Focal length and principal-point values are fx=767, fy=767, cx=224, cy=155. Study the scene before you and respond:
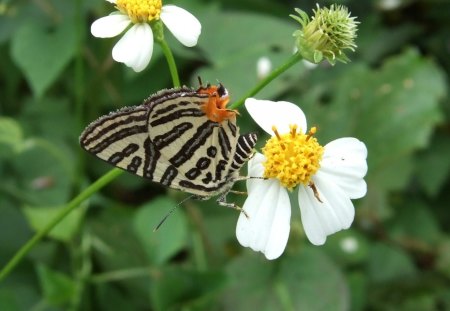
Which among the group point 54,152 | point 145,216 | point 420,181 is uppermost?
point 54,152

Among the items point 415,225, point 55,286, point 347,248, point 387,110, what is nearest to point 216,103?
point 55,286

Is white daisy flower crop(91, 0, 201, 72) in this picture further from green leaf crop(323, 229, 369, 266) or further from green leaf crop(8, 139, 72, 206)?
green leaf crop(323, 229, 369, 266)

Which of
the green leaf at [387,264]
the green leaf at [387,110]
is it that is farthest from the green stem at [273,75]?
the green leaf at [387,264]

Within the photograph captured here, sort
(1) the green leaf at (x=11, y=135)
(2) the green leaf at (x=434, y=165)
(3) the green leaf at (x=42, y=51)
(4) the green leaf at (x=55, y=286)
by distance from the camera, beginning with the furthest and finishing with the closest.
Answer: (2) the green leaf at (x=434, y=165)
(3) the green leaf at (x=42, y=51)
(1) the green leaf at (x=11, y=135)
(4) the green leaf at (x=55, y=286)

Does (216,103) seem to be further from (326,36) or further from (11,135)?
(11,135)

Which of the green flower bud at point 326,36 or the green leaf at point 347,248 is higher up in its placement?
the green flower bud at point 326,36

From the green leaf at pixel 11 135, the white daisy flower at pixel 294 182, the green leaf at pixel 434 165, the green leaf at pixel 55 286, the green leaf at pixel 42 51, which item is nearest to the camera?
the white daisy flower at pixel 294 182

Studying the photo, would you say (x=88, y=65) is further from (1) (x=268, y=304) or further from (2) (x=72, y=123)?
(1) (x=268, y=304)

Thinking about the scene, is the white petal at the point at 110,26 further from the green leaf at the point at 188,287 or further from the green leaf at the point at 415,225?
the green leaf at the point at 415,225

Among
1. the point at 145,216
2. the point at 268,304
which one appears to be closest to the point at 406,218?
the point at 268,304
